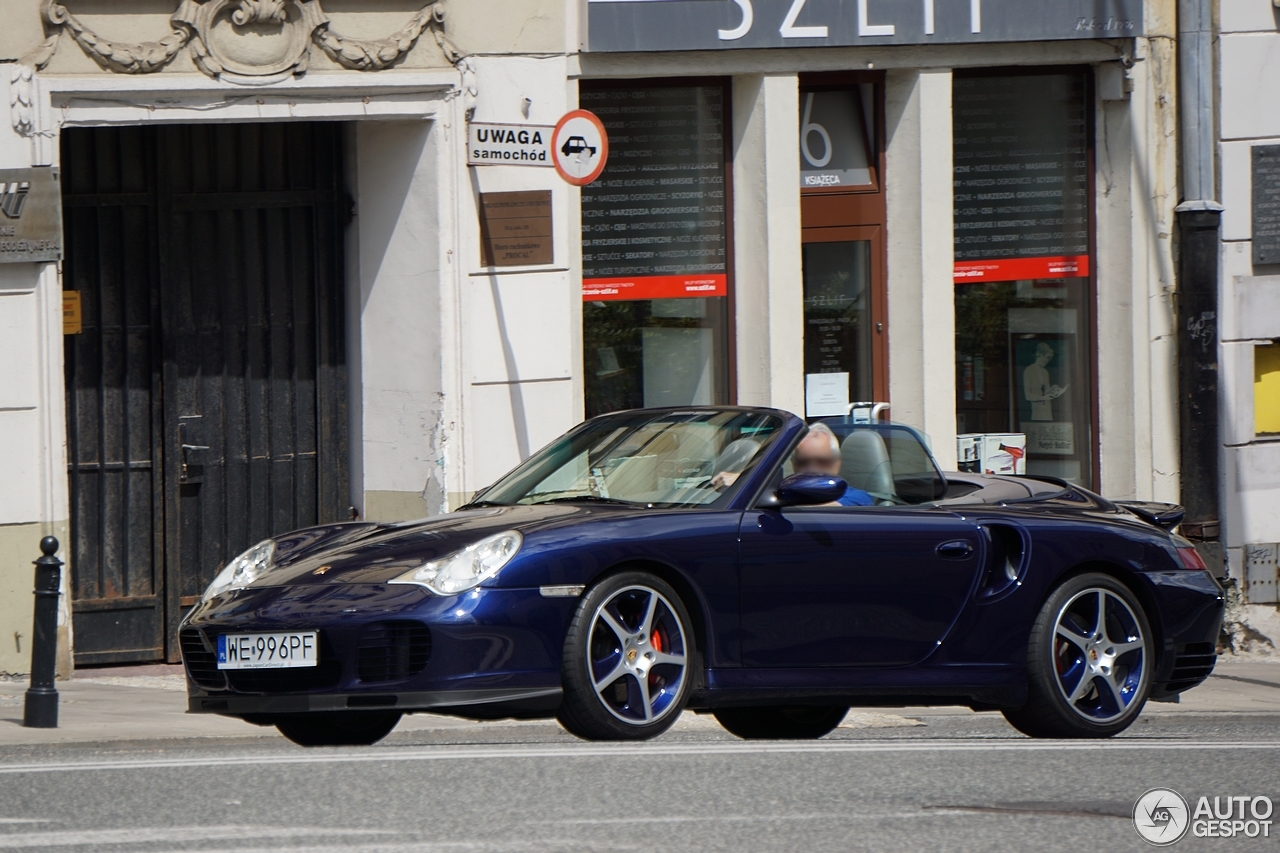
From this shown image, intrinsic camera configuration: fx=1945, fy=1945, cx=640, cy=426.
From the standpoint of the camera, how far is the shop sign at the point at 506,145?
12.2 meters

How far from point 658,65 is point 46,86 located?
12.8ft

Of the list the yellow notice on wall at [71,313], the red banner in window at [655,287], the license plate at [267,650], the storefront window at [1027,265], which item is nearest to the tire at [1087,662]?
the license plate at [267,650]

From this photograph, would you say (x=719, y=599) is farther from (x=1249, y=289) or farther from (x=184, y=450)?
(x=1249, y=289)

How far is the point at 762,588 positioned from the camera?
7.36m

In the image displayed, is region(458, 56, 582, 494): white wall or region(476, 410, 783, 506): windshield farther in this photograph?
region(458, 56, 582, 494): white wall

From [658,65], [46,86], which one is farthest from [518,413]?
[46,86]

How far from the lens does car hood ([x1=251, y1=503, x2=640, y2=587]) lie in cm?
698

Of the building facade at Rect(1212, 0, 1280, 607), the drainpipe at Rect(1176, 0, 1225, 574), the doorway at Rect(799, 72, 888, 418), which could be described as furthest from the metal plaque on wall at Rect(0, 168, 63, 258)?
the building facade at Rect(1212, 0, 1280, 607)

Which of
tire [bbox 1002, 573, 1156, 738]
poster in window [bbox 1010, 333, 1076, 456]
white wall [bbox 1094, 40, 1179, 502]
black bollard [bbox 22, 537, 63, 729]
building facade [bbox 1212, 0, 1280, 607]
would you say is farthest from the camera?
poster in window [bbox 1010, 333, 1076, 456]

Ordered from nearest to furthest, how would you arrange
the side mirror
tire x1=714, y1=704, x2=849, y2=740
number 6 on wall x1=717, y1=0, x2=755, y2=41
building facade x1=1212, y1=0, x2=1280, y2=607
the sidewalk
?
the side mirror, tire x1=714, y1=704, x2=849, y2=740, the sidewalk, number 6 on wall x1=717, y1=0, x2=755, y2=41, building facade x1=1212, y1=0, x2=1280, y2=607

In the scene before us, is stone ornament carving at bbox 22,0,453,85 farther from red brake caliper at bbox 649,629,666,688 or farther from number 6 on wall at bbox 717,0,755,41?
red brake caliper at bbox 649,629,666,688

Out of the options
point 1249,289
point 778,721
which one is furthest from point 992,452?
point 778,721

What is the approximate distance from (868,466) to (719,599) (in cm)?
111

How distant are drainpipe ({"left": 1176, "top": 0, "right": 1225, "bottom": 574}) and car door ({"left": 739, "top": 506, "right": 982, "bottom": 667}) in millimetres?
6315
